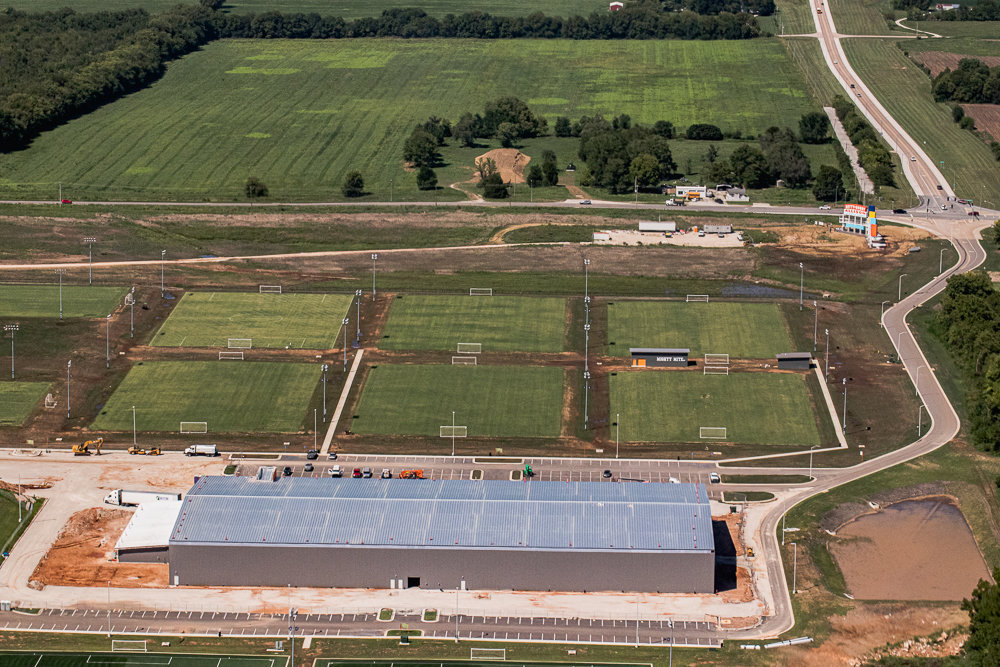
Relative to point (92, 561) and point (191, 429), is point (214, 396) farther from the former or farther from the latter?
point (92, 561)

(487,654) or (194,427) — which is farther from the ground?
(487,654)

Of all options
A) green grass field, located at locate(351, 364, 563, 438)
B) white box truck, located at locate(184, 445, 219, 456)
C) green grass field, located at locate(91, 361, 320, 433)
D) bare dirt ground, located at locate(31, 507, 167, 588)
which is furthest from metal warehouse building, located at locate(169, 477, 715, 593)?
green grass field, located at locate(91, 361, 320, 433)

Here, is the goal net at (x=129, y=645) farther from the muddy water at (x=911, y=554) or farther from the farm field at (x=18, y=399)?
the muddy water at (x=911, y=554)

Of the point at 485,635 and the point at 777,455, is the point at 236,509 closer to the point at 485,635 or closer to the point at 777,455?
the point at 485,635

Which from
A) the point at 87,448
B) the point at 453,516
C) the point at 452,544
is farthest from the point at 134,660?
the point at 87,448

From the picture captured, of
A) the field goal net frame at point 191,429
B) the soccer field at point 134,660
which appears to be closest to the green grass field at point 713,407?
the field goal net frame at point 191,429
